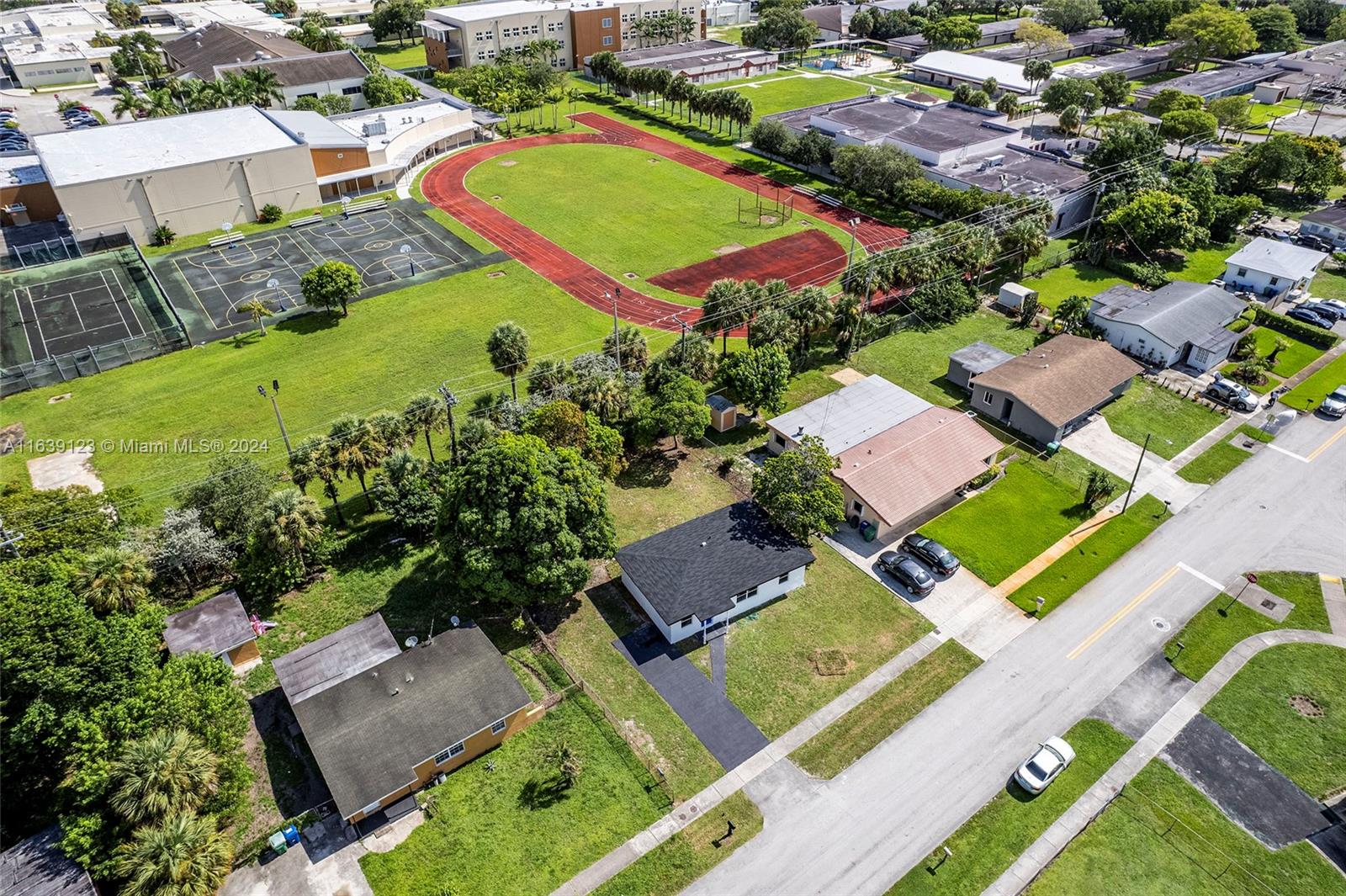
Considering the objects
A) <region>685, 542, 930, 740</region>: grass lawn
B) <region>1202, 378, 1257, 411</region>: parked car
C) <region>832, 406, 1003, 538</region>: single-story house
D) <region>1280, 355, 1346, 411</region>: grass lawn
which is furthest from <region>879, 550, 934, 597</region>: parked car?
<region>1280, 355, 1346, 411</region>: grass lawn

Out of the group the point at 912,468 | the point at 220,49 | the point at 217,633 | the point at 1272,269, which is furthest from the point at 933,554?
the point at 220,49

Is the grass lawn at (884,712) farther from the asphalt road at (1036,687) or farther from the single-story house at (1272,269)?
the single-story house at (1272,269)

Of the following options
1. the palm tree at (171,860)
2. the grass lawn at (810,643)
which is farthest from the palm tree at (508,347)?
the palm tree at (171,860)

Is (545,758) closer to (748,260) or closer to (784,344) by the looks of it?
(784,344)

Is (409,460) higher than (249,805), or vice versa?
(409,460)

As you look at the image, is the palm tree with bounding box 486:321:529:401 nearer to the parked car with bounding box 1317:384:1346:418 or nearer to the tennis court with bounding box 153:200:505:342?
the tennis court with bounding box 153:200:505:342

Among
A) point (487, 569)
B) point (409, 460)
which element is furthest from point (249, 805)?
point (409, 460)

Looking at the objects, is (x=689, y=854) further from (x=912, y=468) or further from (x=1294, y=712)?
(x=1294, y=712)
